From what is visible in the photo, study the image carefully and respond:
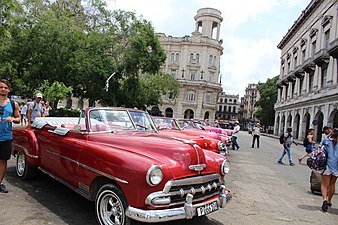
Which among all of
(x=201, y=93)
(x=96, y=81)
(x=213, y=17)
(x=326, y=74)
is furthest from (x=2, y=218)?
(x=213, y=17)

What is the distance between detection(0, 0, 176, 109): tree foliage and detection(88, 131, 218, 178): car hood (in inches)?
813

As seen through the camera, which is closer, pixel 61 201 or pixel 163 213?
pixel 163 213

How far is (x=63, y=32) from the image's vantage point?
2384 cm

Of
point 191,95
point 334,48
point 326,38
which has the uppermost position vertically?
point 326,38

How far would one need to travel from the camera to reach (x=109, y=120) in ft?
17.6

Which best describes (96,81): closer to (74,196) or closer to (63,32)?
(63,32)

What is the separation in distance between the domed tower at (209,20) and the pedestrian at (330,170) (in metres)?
66.5

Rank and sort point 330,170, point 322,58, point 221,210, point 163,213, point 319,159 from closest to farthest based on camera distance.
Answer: point 163,213 → point 221,210 → point 330,170 → point 319,159 → point 322,58

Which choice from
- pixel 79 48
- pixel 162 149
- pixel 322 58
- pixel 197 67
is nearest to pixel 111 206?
pixel 162 149

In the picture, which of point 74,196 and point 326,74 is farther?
point 326,74

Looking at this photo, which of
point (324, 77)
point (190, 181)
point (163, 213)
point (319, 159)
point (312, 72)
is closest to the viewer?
point (163, 213)

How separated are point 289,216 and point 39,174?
5.33 metres

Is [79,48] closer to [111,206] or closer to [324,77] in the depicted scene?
[111,206]

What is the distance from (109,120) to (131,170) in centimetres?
177
